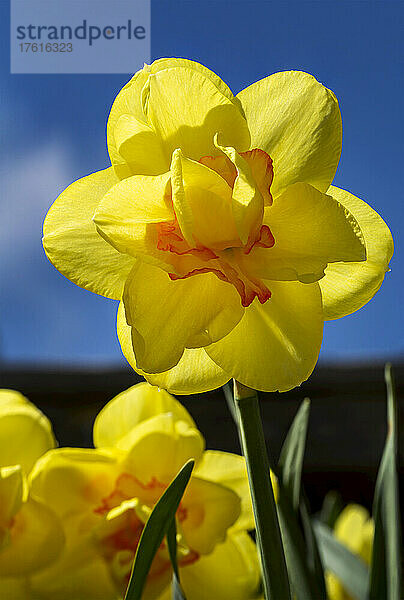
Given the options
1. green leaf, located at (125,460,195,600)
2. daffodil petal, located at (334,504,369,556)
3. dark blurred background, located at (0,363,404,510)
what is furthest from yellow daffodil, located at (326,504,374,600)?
dark blurred background, located at (0,363,404,510)

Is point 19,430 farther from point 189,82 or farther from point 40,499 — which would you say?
point 189,82

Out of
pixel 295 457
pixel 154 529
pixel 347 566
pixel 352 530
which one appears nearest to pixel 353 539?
pixel 352 530

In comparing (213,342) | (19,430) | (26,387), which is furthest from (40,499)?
(26,387)

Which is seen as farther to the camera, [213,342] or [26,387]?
[26,387]

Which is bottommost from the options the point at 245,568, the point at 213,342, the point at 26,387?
the point at 26,387

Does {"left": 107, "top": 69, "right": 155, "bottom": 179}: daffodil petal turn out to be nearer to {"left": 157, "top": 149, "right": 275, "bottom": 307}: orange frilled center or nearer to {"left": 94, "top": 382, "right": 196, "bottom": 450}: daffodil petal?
{"left": 157, "top": 149, "right": 275, "bottom": 307}: orange frilled center

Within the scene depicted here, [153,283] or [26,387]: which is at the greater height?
[153,283]

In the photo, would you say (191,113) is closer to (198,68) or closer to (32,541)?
(198,68)
